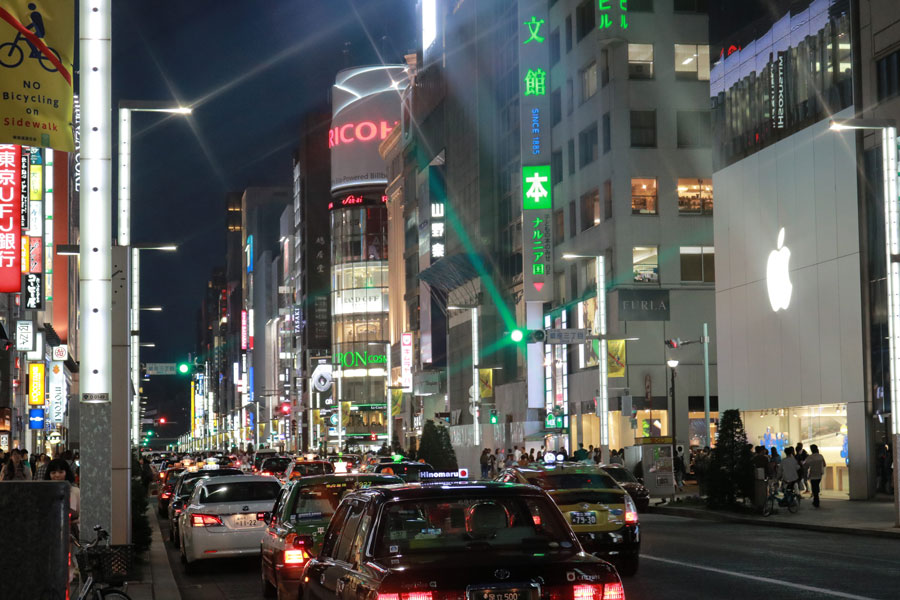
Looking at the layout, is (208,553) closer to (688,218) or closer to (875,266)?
(875,266)

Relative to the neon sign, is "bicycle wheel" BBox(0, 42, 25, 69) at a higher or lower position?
lower

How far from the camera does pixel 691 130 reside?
209 feet

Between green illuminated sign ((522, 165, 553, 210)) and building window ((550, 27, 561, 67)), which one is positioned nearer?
green illuminated sign ((522, 165, 553, 210))

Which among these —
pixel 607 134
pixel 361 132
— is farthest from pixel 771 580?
pixel 361 132

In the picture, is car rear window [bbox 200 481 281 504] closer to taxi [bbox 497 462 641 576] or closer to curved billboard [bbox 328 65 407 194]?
taxi [bbox 497 462 641 576]

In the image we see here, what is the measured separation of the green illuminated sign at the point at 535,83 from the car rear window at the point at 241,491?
161ft

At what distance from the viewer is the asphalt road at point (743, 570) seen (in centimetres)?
1563

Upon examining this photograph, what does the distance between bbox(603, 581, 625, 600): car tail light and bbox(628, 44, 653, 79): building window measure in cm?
5716

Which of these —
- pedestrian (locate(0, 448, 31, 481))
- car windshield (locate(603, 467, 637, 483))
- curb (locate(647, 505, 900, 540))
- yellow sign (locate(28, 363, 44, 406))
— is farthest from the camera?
yellow sign (locate(28, 363, 44, 406))

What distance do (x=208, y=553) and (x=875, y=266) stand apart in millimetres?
25736

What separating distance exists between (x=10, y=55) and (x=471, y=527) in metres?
5.58

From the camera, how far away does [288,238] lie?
19700 centimetres

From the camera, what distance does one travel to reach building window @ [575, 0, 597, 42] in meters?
65.5

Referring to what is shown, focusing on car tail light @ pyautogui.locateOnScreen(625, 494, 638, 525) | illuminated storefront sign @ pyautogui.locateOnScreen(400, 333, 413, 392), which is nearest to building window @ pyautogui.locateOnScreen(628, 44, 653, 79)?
Result: car tail light @ pyautogui.locateOnScreen(625, 494, 638, 525)
